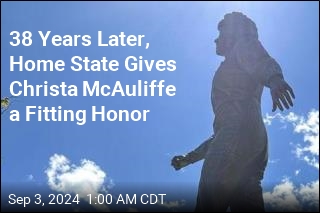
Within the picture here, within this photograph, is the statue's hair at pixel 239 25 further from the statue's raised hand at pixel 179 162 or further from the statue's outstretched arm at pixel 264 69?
the statue's raised hand at pixel 179 162

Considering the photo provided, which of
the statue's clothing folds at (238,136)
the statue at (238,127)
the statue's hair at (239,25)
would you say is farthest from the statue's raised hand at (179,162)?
the statue's hair at (239,25)

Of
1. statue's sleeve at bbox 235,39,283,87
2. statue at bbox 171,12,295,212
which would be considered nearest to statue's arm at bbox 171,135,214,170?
statue at bbox 171,12,295,212

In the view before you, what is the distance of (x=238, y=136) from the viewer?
34.2 feet

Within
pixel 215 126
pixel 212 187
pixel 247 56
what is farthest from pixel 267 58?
pixel 212 187

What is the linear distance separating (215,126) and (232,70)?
0.81 meters

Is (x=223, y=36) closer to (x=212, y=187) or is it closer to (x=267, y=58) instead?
(x=267, y=58)

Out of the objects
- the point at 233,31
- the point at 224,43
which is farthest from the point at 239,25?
the point at 224,43

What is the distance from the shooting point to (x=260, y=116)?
10.7 metres

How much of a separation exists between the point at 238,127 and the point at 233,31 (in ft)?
5.34

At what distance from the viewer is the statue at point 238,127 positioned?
1007 centimetres

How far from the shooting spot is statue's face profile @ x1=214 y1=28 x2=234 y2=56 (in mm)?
11398

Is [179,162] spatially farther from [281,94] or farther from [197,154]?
[281,94]

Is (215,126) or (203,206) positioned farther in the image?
(215,126)

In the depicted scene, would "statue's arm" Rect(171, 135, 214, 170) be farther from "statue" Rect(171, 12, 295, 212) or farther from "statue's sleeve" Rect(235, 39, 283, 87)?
"statue's sleeve" Rect(235, 39, 283, 87)
